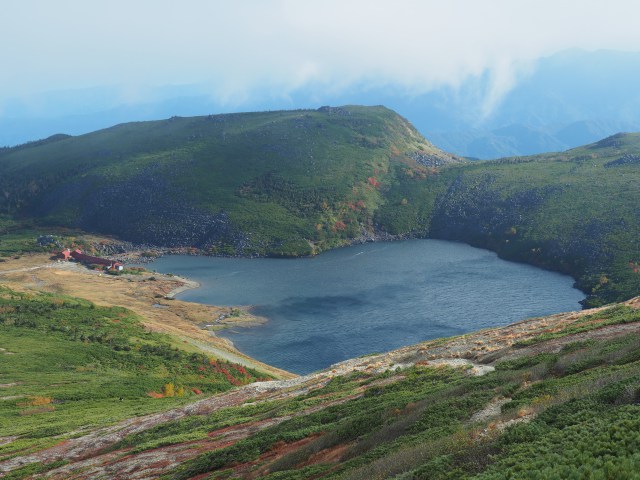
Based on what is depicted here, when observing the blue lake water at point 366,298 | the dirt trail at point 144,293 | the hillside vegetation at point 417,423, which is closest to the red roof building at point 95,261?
the dirt trail at point 144,293

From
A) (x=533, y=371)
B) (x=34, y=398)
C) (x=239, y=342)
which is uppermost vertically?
(x=533, y=371)

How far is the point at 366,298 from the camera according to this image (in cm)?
14812

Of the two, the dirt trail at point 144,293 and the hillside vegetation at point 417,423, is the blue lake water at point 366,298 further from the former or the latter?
the hillside vegetation at point 417,423

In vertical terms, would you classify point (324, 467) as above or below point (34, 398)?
above

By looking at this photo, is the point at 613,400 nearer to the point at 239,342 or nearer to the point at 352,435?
the point at 352,435

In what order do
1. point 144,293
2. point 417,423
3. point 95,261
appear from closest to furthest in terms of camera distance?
point 417,423, point 144,293, point 95,261

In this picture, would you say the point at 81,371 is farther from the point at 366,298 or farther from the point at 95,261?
the point at 95,261

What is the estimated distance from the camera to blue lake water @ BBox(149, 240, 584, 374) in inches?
4611

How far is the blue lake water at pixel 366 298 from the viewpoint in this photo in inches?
4611

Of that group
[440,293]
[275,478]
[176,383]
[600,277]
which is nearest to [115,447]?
[275,478]

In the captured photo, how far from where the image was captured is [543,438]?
1845 cm

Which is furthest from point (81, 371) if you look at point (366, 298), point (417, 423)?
point (366, 298)

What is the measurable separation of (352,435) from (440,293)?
12304 centimetres

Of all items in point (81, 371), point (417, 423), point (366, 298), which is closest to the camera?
point (417, 423)
